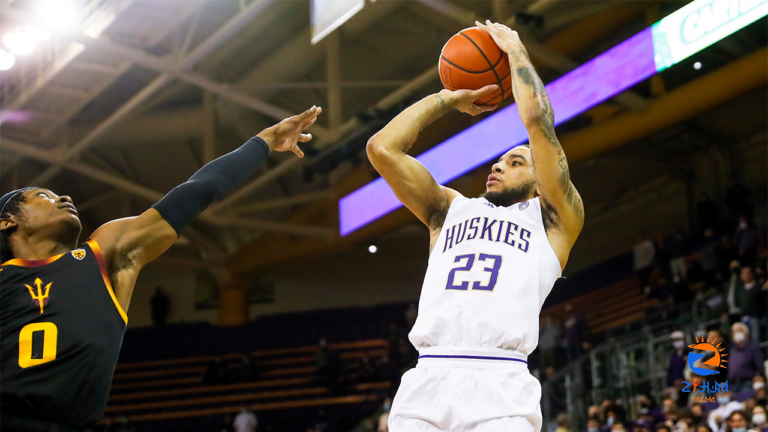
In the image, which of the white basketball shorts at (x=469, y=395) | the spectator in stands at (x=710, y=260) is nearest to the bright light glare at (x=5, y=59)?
the white basketball shorts at (x=469, y=395)

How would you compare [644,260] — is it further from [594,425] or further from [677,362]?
[594,425]

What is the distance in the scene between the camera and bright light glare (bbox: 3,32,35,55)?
39.7 feet

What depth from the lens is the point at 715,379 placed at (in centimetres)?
914

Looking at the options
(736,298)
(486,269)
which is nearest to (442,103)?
(486,269)

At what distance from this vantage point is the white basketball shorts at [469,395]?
2.83 meters

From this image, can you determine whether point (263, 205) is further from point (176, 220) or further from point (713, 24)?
Result: point (176, 220)

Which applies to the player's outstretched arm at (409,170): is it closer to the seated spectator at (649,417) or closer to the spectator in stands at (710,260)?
the seated spectator at (649,417)

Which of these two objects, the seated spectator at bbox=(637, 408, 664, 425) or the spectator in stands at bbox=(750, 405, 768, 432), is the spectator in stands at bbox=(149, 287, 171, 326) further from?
the spectator in stands at bbox=(750, 405, 768, 432)

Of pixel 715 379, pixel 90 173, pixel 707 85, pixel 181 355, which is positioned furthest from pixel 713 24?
pixel 181 355

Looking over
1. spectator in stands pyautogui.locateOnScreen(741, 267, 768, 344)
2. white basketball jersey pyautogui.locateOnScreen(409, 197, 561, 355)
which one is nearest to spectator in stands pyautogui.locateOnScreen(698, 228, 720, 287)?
spectator in stands pyautogui.locateOnScreen(741, 267, 768, 344)

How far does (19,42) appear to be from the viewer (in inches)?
479

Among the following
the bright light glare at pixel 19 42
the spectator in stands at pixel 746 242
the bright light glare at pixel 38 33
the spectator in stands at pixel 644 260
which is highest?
the bright light glare at pixel 38 33

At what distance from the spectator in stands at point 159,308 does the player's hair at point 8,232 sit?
21985 mm

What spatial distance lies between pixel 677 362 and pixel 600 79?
13.8 ft
